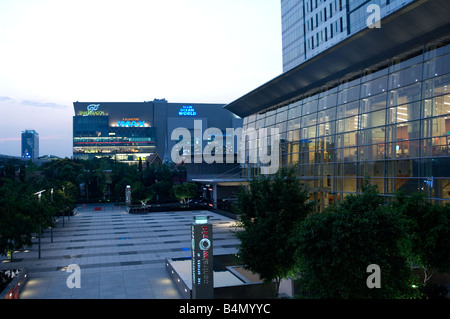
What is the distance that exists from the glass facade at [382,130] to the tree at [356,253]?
15.4 feet

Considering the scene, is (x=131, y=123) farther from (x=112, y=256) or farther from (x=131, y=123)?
(x=112, y=256)

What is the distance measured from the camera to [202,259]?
54.6ft

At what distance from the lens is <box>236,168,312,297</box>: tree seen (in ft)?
55.4

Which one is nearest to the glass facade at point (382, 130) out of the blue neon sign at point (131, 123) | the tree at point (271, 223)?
the tree at point (271, 223)

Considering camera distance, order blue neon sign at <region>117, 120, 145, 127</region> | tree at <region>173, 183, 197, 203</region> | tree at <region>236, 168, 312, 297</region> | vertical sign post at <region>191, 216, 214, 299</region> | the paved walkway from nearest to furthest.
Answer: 1. vertical sign post at <region>191, 216, 214, 299</region>
2. tree at <region>236, 168, 312, 297</region>
3. the paved walkway
4. tree at <region>173, 183, 197, 203</region>
5. blue neon sign at <region>117, 120, 145, 127</region>

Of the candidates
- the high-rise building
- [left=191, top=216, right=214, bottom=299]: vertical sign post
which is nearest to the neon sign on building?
the high-rise building

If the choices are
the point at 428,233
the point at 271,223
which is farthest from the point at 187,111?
the point at 428,233

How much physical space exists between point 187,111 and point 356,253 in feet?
554

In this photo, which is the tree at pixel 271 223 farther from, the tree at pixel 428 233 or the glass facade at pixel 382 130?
the tree at pixel 428 233

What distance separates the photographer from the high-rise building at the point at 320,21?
155 feet

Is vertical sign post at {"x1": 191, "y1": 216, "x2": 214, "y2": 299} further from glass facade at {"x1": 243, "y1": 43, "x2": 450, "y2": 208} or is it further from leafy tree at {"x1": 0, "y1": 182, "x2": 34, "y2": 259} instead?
leafy tree at {"x1": 0, "y1": 182, "x2": 34, "y2": 259}

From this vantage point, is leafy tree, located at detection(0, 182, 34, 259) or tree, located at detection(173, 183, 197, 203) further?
tree, located at detection(173, 183, 197, 203)

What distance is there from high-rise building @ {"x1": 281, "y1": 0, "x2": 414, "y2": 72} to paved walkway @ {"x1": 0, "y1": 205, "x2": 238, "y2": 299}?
26378mm
